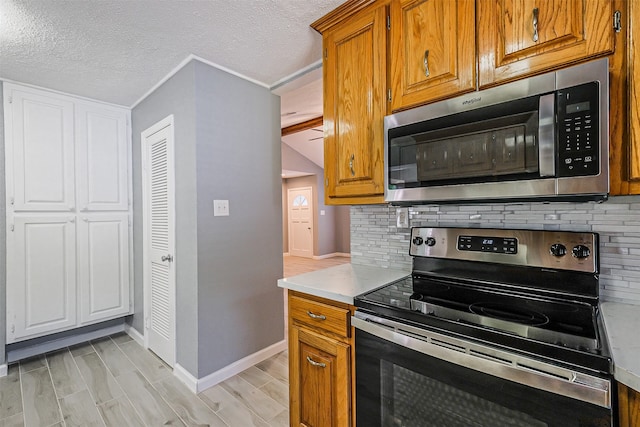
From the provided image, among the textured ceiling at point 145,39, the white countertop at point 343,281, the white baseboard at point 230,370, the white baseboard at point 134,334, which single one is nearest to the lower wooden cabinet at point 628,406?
the white countertop at point 343,281

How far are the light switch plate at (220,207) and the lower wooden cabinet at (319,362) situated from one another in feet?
3.21

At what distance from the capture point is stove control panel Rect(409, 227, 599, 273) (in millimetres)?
1101

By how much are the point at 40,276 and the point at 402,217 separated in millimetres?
3006

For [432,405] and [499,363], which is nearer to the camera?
[499,363]

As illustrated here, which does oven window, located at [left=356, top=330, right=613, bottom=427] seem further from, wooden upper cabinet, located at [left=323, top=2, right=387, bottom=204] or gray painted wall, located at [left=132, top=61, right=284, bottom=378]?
gray painted wall, located at [left=132, top=61, right=284, bottom=378]

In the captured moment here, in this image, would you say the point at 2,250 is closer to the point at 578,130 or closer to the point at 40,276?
the point at 40,276

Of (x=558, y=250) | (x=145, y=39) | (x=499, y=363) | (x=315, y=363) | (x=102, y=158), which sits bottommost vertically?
(x=315, y=363)

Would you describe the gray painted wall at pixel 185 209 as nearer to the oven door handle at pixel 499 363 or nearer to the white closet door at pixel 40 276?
the white closet door at pixel 40 276

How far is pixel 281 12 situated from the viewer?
5.38ft

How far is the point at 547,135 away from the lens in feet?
3.29

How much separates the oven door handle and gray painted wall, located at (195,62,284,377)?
4.73 feet

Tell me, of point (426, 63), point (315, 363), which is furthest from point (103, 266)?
point (426, 63)

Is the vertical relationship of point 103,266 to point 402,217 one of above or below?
below

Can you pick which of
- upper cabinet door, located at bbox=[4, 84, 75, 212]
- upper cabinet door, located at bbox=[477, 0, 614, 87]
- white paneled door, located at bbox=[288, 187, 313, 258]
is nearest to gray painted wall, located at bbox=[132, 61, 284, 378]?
upper cabinet door, located at bbox=[4, 84, 75, 212]
